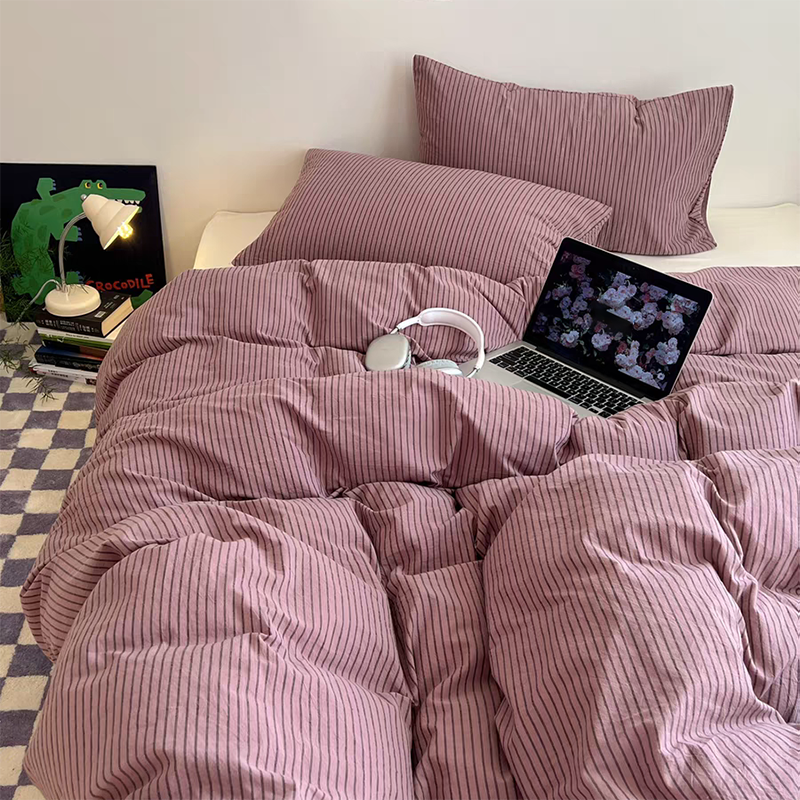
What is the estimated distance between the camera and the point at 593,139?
6.87 ft

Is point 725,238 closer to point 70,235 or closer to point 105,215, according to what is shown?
point 105,215

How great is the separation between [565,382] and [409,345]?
289 mm

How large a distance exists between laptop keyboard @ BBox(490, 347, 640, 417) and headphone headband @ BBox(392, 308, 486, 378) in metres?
0.08

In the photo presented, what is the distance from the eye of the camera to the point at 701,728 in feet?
2.68

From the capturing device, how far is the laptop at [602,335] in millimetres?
1544

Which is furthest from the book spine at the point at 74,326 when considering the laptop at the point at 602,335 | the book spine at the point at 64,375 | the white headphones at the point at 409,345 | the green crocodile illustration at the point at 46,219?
the laptop at the point at 602,335

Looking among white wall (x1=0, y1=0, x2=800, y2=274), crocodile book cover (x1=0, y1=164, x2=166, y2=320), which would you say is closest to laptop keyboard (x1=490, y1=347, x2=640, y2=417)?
white wall (x1=0, y1=0, x2=800, y2=274)

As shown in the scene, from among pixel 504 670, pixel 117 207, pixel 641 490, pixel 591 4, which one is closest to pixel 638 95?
pixel 591 4

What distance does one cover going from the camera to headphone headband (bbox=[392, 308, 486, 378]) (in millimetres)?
1593

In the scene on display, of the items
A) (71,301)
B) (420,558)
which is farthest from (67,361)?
(420,558)

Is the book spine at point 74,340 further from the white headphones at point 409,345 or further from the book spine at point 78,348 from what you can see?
the white headphones at point 409,345

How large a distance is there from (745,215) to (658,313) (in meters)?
1.05

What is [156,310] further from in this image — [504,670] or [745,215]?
[745,215]

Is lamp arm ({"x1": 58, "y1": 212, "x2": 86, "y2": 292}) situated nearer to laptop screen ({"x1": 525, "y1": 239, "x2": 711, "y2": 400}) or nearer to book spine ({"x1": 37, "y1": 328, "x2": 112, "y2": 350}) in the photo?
book spine ({"x1": 37, "y1": 328, "x2": 112, "y2": 350})
